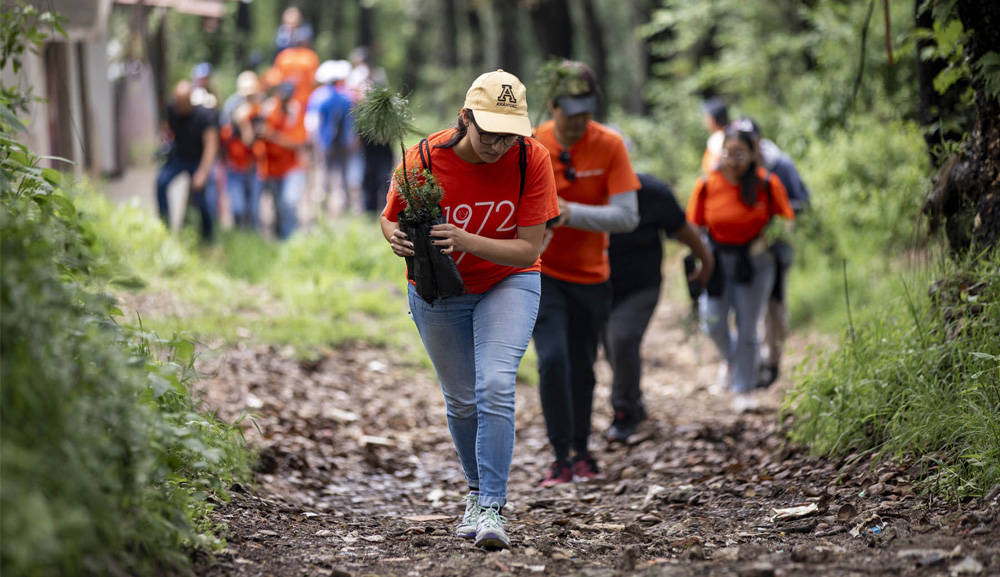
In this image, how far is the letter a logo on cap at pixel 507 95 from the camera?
4520 millimetres

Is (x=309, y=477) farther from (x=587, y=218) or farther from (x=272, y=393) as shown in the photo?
(x=587, y=218)

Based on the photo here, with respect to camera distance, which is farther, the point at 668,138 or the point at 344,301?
the point at 668,138

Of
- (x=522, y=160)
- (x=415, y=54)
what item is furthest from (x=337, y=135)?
(x=415, y=54)

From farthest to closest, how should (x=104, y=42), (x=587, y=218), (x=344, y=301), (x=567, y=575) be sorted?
(x=104, y=42)
(x=344, y=301)
(x=587, y=218)
(x=567, y=575)

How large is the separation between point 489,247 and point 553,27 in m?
15.2

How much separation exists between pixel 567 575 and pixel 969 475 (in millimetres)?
1952

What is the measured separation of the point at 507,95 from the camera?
4.53 meters

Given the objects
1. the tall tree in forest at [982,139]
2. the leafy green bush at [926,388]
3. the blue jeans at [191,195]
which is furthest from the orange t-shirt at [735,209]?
the blue jeans at [191,195]

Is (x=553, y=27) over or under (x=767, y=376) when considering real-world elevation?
over

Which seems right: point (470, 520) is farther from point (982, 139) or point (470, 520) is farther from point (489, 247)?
point (982, 139)

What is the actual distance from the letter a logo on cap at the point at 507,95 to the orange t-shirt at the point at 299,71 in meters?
13.6

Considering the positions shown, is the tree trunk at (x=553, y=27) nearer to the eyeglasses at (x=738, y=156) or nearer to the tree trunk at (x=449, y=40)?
the eyeglasses at (x=738, y=156)

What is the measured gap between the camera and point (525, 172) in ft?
15.4

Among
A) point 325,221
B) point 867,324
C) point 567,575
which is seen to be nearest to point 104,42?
point 325,221
